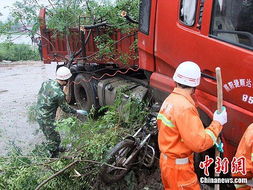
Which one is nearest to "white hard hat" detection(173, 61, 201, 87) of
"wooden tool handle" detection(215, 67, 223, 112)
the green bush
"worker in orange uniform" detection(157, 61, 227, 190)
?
"worker in orange uniform" detection(157, 61, 227, 190)

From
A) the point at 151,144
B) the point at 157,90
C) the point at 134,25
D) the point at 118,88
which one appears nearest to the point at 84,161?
the point at 151,144

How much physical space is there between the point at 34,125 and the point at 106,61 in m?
1.98

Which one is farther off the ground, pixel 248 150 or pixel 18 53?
pixel 248 150

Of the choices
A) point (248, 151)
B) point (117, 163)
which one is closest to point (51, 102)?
point (117, 163)

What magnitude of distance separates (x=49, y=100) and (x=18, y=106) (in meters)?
3.73

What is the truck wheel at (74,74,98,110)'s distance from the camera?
19.2ft

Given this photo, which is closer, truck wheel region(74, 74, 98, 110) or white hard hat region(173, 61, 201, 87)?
white hard hat region(173, 61, 201, 87)

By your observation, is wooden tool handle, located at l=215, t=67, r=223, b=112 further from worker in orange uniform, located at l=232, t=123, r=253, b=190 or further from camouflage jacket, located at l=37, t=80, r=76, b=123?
camouflage jacket, located at l=37, t=80, r=76, b=123

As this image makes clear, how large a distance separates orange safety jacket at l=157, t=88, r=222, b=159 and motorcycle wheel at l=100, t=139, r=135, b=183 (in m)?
0.73

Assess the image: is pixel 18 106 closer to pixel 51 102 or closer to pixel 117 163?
pixel 51 102

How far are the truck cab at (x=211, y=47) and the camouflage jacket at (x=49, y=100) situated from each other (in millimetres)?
1474

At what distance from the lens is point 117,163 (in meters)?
3.25

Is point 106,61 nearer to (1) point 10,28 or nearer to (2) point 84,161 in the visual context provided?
(1) point 10,28

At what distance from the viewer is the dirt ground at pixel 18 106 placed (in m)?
5.24
